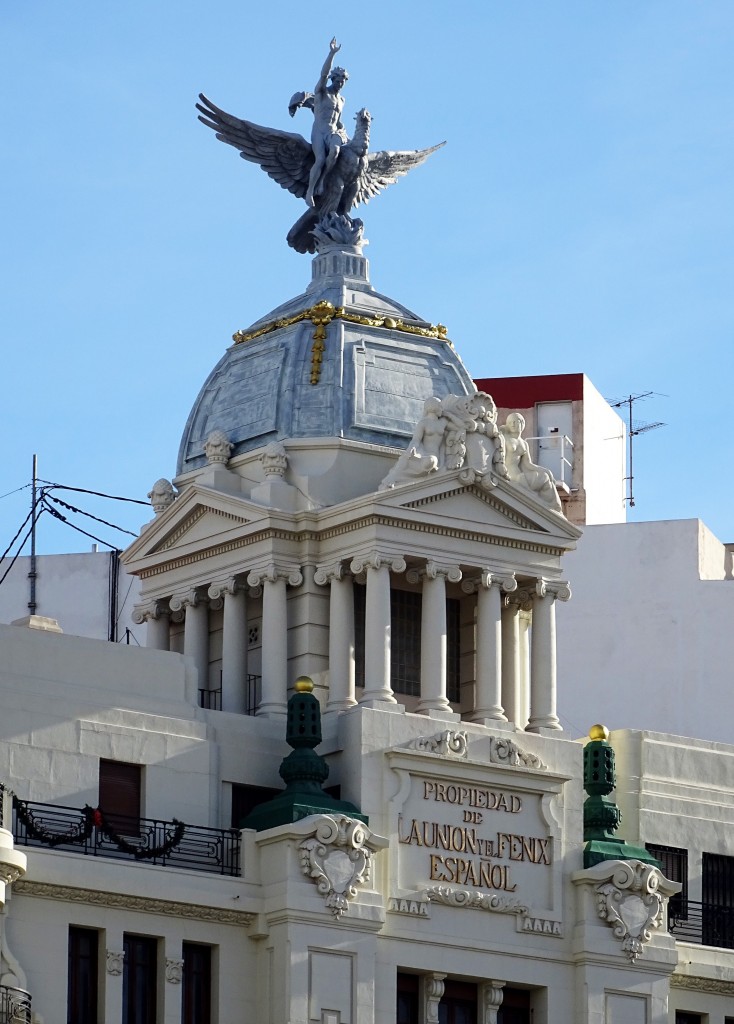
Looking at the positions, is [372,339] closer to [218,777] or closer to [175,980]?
[218,777]

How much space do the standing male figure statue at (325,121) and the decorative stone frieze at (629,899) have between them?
17.5m

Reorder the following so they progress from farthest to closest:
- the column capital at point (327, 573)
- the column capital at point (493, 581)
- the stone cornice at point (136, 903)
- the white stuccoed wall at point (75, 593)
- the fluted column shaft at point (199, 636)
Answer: the white stuccoed wall at point (75, 593) < the fluted column shaft at point (199, 636) < the column capital at point (493, 581) < the column capital at point (327, 573) < the stone cornice at point (136, 903)

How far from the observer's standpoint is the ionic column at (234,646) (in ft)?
243

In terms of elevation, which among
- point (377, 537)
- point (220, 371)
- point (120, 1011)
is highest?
point (220, 371)

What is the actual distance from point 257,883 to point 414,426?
12387 mm

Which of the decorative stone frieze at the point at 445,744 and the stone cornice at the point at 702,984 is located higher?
the decorative stone frieze at the point at 445,744

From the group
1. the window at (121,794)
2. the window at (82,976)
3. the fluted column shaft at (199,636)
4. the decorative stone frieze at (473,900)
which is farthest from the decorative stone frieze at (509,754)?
the window at (82,976)

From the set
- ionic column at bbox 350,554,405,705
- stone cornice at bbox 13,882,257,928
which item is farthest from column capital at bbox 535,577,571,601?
stone cornice at bbox 13,882,257,928

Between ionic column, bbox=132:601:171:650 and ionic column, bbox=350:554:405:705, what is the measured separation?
6789 millimetres

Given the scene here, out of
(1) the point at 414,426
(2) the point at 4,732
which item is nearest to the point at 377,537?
(1) the point at 414,426

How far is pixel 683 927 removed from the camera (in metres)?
75.6

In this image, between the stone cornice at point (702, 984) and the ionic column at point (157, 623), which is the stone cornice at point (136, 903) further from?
the stone cornice at point (702, 984)

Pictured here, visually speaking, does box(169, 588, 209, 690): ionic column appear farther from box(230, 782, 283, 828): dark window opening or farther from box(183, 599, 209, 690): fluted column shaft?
box(230, 782, 283, 828): dark window opening

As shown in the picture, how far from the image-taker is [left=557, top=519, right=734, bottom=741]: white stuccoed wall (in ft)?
316
